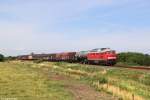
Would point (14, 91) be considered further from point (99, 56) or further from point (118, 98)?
point (99, 56)

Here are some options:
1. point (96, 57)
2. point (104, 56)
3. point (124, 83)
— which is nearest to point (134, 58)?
point (96, 57)

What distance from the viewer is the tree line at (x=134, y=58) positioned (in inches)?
2538

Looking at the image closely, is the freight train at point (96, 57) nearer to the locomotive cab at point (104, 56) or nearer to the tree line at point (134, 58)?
the locomotive cab at point (104, 56)

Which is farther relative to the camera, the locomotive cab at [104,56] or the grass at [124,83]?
the locomotive cab at [104,56]

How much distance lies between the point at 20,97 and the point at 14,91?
2336 millimetres

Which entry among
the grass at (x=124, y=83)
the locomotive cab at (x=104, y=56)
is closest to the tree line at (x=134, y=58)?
the locomotive cab at (x=104, y=56)

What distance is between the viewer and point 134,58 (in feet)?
226

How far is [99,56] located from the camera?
62.4 metres

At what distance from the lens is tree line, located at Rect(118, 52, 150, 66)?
212 ft

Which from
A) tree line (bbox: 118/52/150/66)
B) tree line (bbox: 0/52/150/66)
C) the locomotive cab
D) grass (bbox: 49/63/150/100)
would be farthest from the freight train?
grass (bbox: 49/63/150/100)

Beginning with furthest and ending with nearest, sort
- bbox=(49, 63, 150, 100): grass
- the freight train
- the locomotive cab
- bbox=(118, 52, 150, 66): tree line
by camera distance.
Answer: bbox=(118, 52, 150, 66): tree line < the freight train < the locomotive cab < bbox=(49, 63, 150, 100): grass

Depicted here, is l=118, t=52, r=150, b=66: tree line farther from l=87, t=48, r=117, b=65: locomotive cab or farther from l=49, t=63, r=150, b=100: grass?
l=49, t=63, r=150, b=100: grass

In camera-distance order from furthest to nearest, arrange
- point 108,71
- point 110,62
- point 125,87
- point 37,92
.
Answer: point 110,62
point 108,71
point 125,87
point 37,92

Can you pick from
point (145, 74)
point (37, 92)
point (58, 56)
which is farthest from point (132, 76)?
point (58, 56)
